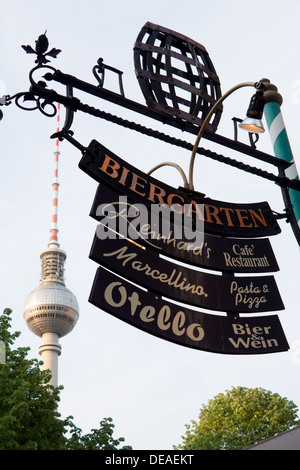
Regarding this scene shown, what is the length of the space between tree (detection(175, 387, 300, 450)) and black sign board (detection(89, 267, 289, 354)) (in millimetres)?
35373

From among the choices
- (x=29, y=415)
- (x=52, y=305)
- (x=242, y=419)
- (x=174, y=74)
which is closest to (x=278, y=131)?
(x=174, y=74)

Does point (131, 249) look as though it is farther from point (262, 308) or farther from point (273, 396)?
point (273, 396)

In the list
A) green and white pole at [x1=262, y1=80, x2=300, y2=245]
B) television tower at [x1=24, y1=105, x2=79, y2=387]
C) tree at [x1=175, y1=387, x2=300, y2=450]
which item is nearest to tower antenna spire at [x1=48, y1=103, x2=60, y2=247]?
television tower at [x1=24, y1=105, x2=79, y2=387]

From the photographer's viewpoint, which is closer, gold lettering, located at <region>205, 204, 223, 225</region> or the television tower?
gold lettering, located at <region>205, 204, 223, 225</region>

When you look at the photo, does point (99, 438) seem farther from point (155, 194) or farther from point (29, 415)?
point (155, 194)

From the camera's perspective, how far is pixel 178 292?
718 centimetres

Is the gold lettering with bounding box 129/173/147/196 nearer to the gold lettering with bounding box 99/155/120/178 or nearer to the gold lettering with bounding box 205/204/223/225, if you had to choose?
the gold lettering with bounding box 99/155/120/178

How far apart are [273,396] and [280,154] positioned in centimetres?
3817

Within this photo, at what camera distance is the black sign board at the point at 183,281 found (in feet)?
23.0

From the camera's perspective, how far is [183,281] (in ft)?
24.0

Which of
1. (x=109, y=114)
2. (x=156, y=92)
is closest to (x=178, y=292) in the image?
(x=109, y=114)

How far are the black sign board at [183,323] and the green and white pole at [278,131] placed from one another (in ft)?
7.94

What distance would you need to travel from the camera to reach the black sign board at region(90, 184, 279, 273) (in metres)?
7.30

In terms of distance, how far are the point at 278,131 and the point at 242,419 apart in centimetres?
3638
